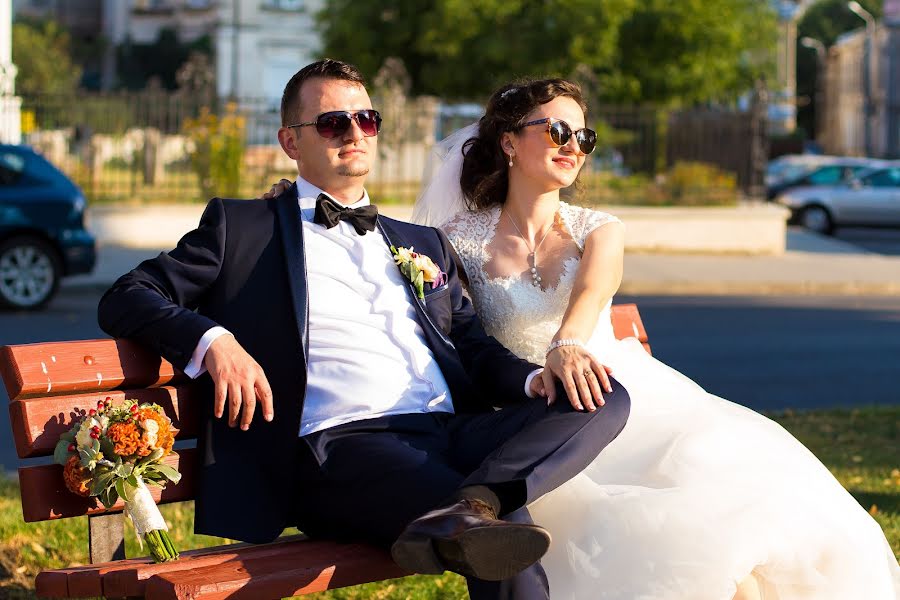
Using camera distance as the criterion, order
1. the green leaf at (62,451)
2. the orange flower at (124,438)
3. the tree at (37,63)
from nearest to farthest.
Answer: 1. the orange flower at (124,438)
2. the green leaf at (62,451)
3. the tree at (37,63)

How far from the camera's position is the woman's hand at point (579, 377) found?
380 centimetres

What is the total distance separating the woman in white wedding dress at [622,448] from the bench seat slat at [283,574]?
50cm

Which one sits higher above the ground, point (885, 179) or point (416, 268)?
point (885, 179)

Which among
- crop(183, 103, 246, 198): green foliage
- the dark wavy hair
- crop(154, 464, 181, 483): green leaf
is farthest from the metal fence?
crop(154, 464, 181, 483): green leaf

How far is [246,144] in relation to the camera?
20.5m

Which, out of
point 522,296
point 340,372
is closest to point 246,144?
point 522,296

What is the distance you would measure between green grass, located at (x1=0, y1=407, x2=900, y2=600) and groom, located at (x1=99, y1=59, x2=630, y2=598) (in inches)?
37.8

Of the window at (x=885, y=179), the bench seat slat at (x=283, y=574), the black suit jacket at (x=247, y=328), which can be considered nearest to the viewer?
the bench seat slat at (x=283, y=574)

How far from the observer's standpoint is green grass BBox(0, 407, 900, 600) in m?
4.91

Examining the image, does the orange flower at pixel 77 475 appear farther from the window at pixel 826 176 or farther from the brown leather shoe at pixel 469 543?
the window at pixel 826 176

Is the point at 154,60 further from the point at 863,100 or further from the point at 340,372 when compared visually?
the point at 340,372

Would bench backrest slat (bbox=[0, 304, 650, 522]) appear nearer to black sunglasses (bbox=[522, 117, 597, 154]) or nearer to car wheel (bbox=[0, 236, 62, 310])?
black sunglasses (bbox=[522, 117, 597, 154])

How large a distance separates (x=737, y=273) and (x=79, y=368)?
15.0 metres

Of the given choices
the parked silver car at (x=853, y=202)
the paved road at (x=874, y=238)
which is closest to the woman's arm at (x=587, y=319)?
the paved road at (x=874, y=238)
